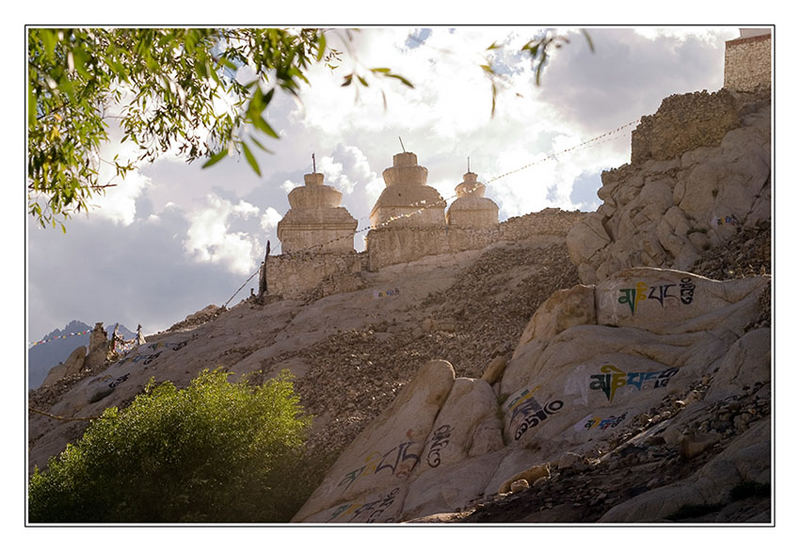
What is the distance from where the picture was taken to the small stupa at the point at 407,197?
38.5 metres

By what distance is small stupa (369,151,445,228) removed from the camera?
3850 cm

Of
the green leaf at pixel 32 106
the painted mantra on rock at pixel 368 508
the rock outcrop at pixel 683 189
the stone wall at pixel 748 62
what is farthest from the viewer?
the stone wall at pixel 748 62

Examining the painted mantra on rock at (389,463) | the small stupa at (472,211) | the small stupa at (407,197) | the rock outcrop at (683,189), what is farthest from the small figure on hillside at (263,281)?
the painted mantra on rock at (389,463)

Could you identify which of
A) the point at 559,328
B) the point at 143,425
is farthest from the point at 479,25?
the point at 143,425

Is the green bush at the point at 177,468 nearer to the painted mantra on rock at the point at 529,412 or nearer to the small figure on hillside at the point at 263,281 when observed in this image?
the painted mantra on rock at the point at 529,412

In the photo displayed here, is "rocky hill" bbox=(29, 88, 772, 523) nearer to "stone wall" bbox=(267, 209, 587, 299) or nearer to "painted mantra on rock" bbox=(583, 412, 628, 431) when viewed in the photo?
"painted mantra on rock" bbox=(583, 412, 628, 431)

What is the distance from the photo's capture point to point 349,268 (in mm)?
32656

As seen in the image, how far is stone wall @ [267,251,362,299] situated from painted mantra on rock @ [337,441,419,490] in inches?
775

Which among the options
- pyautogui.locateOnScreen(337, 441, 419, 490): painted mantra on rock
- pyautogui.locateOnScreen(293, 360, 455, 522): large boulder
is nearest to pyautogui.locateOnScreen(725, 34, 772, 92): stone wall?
pyautogui.locateOnScreen(293, 360, 455, 522): large boulder

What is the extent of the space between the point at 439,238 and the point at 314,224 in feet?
22.6

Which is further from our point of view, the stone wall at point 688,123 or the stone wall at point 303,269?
the stone wall at point 303,269

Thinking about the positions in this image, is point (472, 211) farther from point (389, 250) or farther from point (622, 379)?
point (622, 379)

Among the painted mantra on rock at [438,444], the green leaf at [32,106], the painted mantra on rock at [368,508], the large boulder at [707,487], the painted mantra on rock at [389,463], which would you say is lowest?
the painted mantra on rock at [368,508]

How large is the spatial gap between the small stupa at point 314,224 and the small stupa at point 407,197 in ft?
6.05
